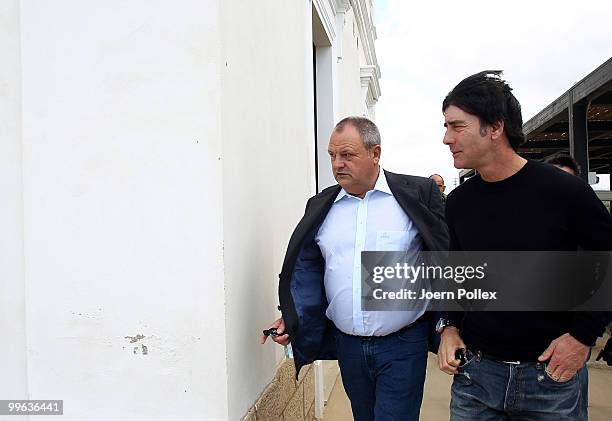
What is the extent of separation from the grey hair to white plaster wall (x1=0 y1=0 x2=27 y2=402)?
1.43m

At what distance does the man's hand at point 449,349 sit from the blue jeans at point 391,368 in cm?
35

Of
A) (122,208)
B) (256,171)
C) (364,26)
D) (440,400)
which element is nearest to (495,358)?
(256,171)

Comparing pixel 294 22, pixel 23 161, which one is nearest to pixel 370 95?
pixel 294 22

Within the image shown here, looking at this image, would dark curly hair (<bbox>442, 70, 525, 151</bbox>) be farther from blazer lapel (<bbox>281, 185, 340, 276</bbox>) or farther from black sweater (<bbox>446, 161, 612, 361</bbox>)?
blazer lapel (<bbox>281, 185, 340, 276</bbox>)

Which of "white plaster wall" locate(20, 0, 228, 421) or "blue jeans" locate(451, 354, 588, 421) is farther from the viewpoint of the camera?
"white plaster wall" locate(20, 0, 228, 421)

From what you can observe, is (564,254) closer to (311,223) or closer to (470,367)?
(470,367)

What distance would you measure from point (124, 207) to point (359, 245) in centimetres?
104

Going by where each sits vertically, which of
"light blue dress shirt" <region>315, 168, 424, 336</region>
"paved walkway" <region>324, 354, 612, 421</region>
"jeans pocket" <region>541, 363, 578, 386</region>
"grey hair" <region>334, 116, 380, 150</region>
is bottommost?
"paved walkway" <region>324, 354, 612, 421</region>

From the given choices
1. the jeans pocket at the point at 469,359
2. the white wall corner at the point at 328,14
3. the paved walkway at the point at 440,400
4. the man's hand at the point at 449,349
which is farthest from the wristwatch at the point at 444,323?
the white wall corner at the point at 328,14

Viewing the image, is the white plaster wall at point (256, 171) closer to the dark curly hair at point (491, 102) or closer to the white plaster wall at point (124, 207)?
the white plaster wall at point (124, 207)

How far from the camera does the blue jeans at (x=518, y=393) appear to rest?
7.40 ft

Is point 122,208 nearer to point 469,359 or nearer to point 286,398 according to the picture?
point 469,359

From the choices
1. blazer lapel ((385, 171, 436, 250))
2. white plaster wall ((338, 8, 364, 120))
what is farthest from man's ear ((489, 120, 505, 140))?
white plaster wall ((338, 8, 364, 120))

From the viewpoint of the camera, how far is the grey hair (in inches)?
117
